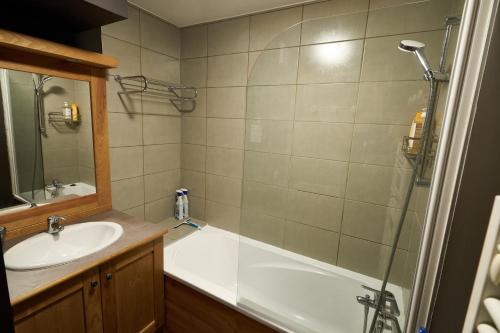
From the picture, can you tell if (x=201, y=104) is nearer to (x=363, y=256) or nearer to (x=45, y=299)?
(x=45, y=299)

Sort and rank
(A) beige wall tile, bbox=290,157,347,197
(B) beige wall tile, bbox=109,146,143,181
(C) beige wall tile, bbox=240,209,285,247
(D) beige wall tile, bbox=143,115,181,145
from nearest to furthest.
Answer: (A) beige wall tile, bbox=290,157,347,197 → (B) beige wall tile, bbox=109,146,143,181 → (C) beige wall tile, bbox=240,209,285,247 → (D) beige wall tile, bbox=143,115,181,145

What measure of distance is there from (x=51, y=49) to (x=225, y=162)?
51.9 inches

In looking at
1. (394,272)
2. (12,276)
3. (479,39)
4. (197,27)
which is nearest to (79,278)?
(12,276)

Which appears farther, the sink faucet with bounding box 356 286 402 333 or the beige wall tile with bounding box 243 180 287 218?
the beige wall tile with bounding box 243 180 287 218

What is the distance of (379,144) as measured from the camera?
1422mm

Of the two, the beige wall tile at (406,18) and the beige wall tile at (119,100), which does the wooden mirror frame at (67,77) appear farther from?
the beige wall tile at (406,18)

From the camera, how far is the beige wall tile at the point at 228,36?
1829 mm

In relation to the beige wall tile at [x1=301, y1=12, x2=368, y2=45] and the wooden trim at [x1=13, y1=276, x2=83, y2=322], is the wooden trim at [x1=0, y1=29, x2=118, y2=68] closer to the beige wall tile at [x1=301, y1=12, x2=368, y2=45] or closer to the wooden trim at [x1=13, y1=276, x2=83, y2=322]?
the wooden trim at [x1=13, y1=276, x2=83, y2=322]

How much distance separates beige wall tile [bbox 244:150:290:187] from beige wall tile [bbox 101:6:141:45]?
3.94 ft

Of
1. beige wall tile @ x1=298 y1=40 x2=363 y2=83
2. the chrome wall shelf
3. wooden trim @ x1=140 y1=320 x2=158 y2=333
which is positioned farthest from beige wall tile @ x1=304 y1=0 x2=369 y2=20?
wooden trim @ x1=140 y1=320 x2=158 y2=333

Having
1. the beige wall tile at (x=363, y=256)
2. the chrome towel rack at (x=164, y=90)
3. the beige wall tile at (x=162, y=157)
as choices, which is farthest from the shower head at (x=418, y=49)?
the beige wall tile at (x=162, y=157)

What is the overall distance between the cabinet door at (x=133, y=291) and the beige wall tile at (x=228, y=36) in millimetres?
1586

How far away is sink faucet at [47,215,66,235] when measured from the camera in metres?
1.25

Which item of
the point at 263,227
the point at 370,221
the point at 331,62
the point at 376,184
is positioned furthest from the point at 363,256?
the point at 331,62
